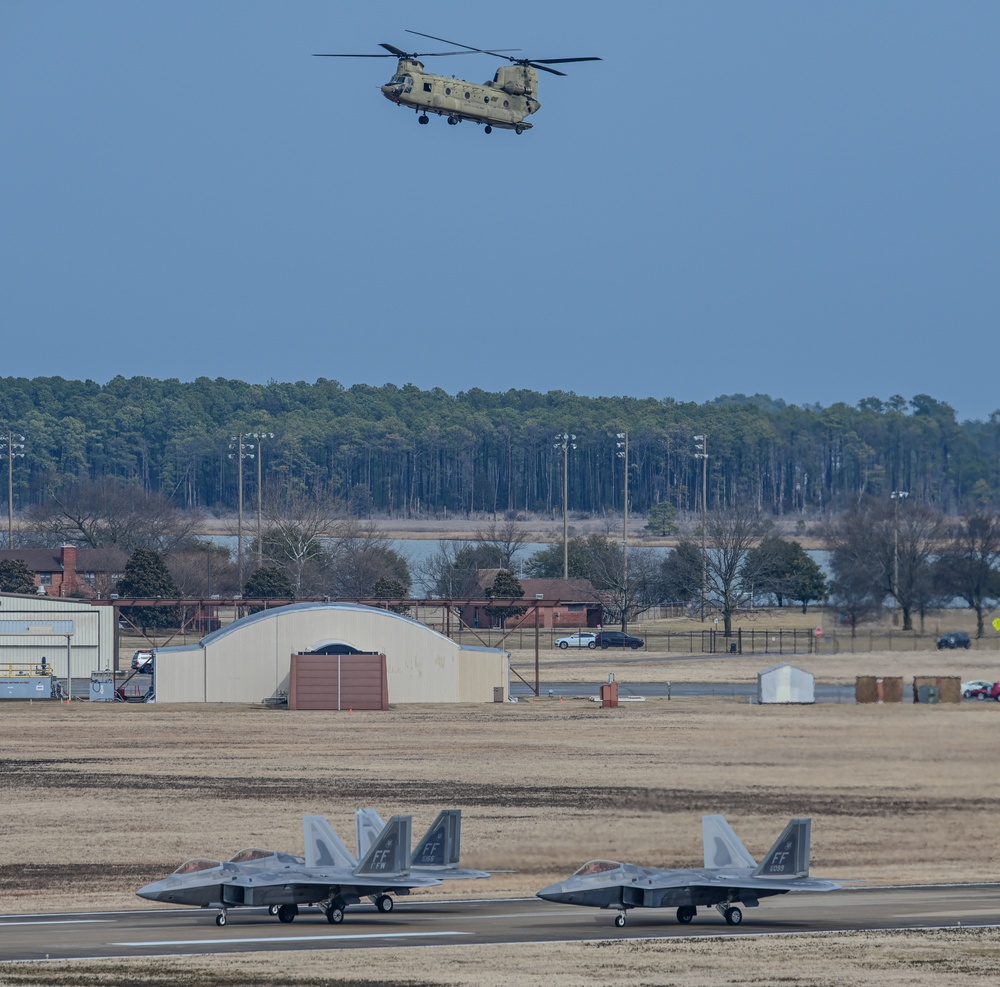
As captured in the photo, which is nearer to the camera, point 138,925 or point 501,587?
point 138,925

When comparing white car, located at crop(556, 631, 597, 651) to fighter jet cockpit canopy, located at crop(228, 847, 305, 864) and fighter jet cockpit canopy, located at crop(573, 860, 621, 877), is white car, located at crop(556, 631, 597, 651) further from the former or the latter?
fighter jet cockpit canopy, located at crop(228, 847, 305, 864)

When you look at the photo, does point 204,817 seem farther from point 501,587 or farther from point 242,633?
point 501,587

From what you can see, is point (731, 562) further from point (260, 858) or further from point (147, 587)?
point (260, 858)

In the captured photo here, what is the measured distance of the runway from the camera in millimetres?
31609

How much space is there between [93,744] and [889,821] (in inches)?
1295

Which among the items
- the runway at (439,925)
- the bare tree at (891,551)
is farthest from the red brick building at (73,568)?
the runway at (439,925)

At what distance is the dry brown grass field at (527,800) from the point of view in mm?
30094

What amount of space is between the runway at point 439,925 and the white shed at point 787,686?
40875 millimetres

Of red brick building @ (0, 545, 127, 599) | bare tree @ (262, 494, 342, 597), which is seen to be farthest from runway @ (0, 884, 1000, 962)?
bare tree @ (262, 494, 342, 597)

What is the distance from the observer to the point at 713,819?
118 feet

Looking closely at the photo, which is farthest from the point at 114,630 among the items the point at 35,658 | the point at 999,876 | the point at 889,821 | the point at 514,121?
the point at 999,876

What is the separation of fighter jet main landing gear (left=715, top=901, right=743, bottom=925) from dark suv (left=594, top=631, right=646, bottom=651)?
8410 cm

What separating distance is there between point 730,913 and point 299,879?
9131 mm

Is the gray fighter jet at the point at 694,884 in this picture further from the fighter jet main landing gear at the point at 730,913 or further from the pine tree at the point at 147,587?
the pine tree at the point at 147,587
